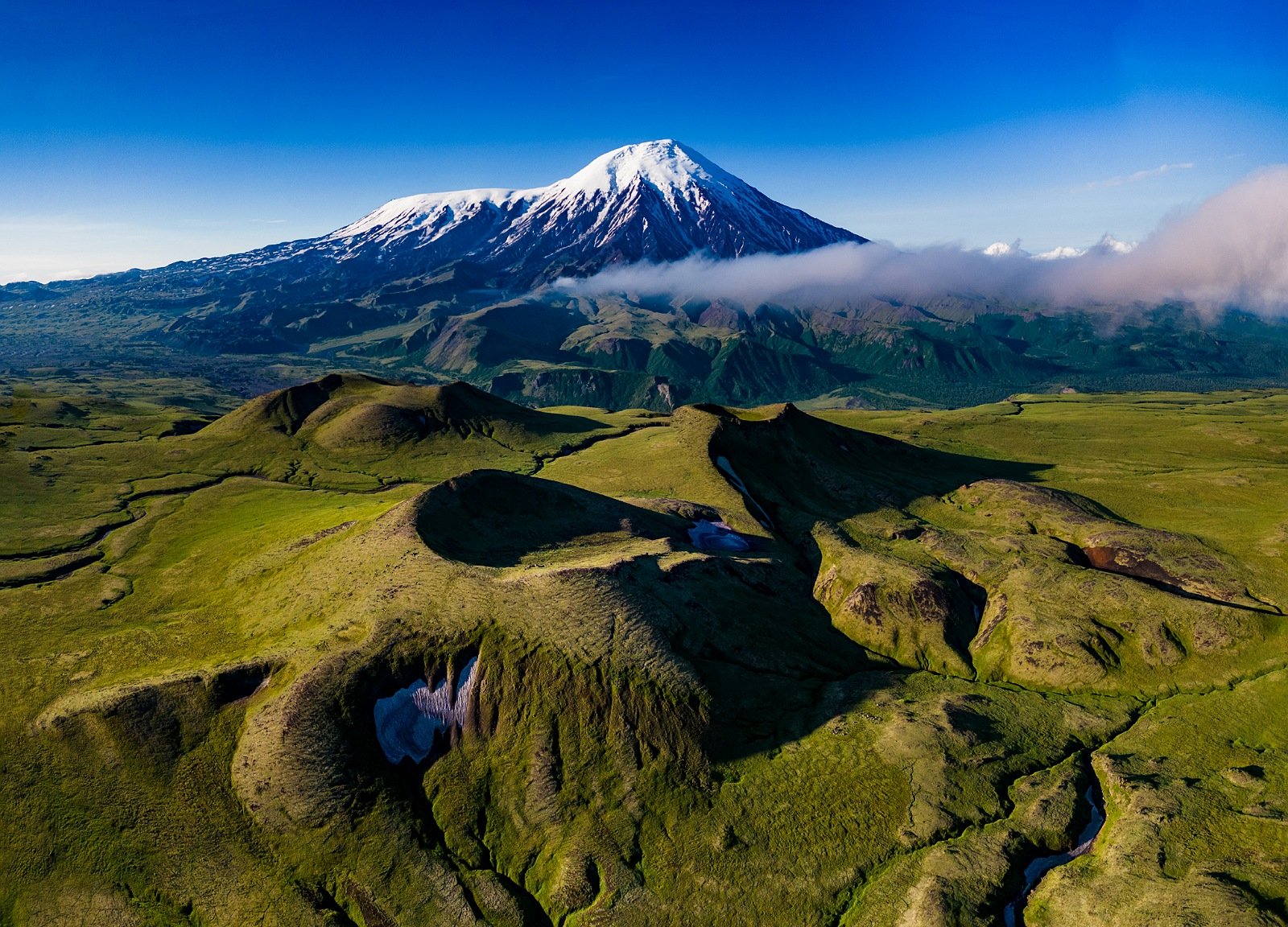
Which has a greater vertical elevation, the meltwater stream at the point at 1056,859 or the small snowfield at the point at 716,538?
the small snowfield at the point at 716,538

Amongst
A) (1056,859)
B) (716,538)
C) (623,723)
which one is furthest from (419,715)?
(1056,859)

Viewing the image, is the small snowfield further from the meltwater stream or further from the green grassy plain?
the meltwater stream

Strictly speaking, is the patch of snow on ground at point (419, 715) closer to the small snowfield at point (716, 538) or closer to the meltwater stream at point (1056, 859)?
the small snowfield at point (716, 538)

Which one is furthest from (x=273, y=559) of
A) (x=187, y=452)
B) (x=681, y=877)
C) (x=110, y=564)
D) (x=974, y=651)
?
(x=187, y=452)

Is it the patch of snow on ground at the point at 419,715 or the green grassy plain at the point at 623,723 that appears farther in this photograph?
the patch of snow on ground at the point at 419,715

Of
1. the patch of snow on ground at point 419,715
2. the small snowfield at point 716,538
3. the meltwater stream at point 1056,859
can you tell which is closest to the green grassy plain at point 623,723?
the meltwater stream at point 1056,859

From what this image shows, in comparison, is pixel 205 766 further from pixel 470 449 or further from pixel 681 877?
pixel 470 449

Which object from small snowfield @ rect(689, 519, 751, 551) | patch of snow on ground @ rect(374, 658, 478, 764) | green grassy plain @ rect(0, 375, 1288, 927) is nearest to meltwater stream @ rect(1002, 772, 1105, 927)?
green grassy plain @ rect(0, 375, 1288, 927)
